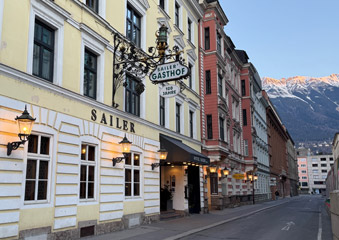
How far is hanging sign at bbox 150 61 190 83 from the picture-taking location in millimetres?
12711

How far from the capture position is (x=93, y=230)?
1290 cm

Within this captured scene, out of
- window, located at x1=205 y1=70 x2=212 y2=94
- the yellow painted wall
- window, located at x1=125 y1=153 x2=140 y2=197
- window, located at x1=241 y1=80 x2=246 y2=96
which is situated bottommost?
the yellow painted wall

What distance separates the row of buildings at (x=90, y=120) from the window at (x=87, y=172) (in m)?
0.04

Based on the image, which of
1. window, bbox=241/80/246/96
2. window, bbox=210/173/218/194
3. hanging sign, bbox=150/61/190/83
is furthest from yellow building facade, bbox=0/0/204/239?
window, bbox=241/80/246/96

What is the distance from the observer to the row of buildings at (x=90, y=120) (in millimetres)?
9867

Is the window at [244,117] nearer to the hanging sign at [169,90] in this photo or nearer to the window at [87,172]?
the hanging sign at [169,90]

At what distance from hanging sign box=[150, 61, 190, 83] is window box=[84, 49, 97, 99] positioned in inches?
99.2

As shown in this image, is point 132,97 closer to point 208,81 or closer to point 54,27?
point 54,27

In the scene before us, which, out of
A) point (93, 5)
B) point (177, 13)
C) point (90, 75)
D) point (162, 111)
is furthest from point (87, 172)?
point (177, 13)

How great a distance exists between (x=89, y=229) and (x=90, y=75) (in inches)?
240

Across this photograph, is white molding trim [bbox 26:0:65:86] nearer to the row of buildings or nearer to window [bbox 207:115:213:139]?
the row of buildings

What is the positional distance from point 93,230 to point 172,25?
14465 millimetres

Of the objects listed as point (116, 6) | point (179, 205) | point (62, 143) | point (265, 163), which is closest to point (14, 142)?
point (62, 143)

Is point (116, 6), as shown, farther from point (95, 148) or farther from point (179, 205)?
point (179, 205)
